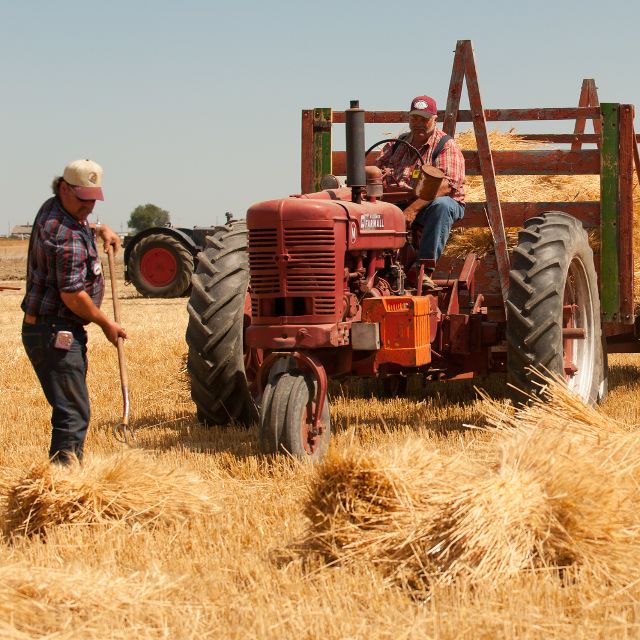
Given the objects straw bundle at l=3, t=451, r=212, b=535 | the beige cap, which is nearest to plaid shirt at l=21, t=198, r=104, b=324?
the beige cap

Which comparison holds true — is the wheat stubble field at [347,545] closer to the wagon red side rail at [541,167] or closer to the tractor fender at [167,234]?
the wagon red side rail at [541,167]

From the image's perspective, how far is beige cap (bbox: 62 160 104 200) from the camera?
18.6 feet

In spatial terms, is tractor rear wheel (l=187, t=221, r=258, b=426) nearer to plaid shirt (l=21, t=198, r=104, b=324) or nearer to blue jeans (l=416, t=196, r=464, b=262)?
blue jeans (l=416, t=196, r=464, b=262)

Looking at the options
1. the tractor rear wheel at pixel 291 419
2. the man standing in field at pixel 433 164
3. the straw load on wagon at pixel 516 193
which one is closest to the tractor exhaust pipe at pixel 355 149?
the man standing in field at pixel 433 164

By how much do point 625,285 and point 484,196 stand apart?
1.33 m

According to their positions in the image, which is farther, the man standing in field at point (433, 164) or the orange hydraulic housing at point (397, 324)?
the man standing in field at point (433, 164)

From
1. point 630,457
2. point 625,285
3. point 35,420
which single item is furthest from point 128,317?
point 630,457

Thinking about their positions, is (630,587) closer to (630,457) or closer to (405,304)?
(630,457)

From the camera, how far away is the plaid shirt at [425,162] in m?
7.97

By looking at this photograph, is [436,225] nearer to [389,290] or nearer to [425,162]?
[425,162]

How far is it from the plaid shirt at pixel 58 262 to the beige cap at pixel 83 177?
139mm

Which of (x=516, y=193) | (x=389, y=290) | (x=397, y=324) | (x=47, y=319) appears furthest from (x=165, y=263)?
(x=47, y=319)

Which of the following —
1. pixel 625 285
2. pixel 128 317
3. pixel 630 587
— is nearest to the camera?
pixel 630 587

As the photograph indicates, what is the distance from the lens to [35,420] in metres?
8.71
